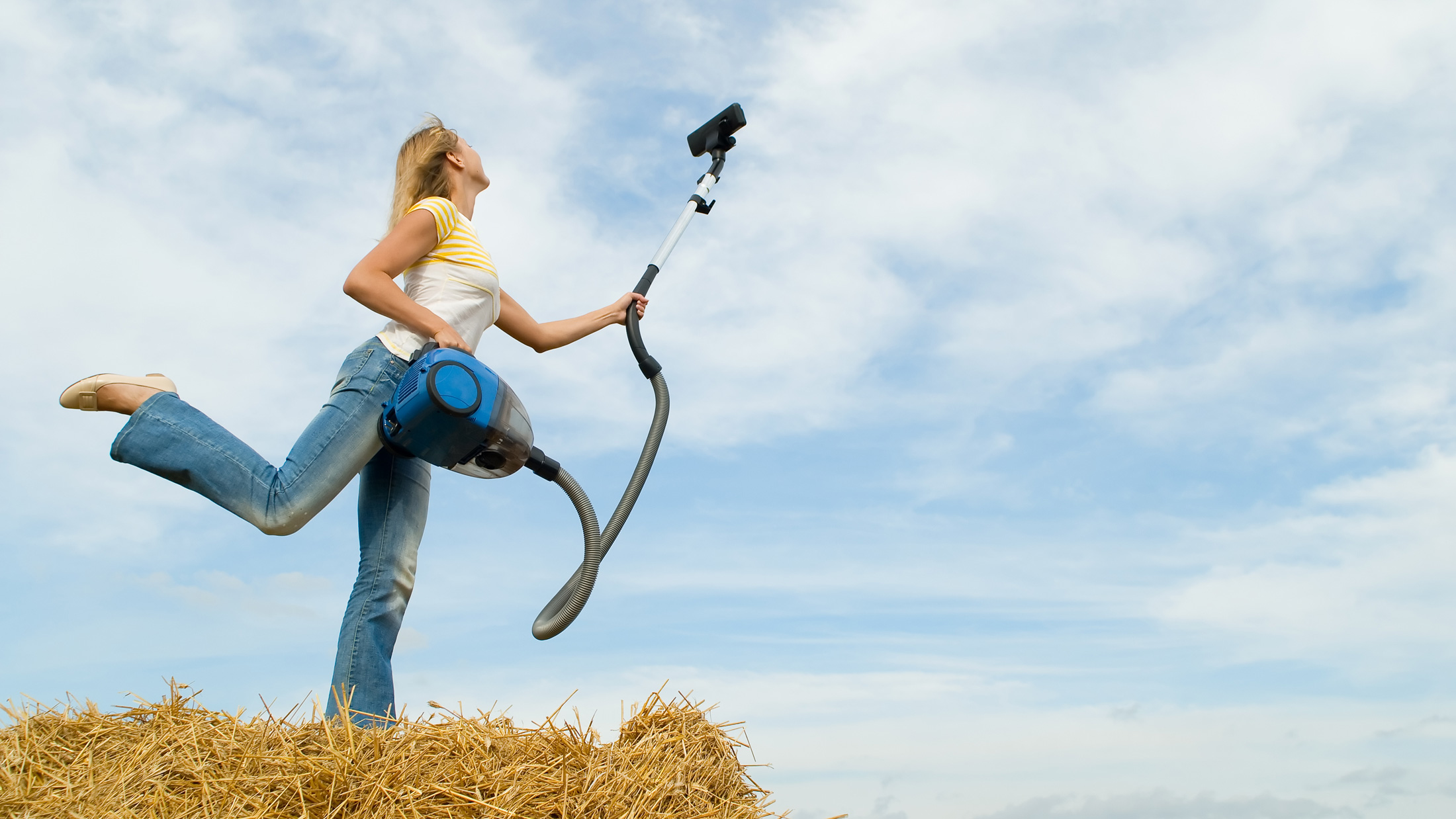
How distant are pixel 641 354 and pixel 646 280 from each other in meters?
0.33

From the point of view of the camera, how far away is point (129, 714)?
2.60 m

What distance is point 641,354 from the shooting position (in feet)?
12.3

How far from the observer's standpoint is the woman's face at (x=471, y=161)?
10.7ft

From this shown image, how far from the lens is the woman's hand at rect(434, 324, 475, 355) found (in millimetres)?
2842

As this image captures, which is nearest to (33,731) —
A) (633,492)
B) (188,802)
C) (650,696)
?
(188,802)

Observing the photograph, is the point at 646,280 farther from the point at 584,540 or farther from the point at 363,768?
the point at 363,768

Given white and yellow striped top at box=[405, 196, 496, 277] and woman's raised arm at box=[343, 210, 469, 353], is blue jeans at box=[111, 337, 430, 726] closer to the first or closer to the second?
woman's raised arm at box=[343, 210, 469, 353]

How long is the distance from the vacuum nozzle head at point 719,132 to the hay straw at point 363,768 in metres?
2.50

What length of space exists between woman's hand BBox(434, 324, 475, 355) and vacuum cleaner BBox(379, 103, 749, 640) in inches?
1.4

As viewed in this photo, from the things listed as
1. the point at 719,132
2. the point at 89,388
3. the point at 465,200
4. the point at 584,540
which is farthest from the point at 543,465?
the point at 719,132

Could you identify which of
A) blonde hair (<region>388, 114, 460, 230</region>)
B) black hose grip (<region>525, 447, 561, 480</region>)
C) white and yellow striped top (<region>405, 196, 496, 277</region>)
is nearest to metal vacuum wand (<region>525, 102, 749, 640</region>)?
black hose grip (<region>525, 447, 561, 480</region>)

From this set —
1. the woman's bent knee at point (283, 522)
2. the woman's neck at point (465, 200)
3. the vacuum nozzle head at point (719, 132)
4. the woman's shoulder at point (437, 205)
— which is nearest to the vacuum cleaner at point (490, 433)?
the woman's bent knee at point (283, 522)

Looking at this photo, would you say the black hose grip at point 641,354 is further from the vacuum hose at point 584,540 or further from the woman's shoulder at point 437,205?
the woman's shoulder at point 437,205

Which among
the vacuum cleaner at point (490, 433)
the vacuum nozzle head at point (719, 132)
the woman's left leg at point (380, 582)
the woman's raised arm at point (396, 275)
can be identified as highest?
the vacuum nozzle head at point (719, 132)
